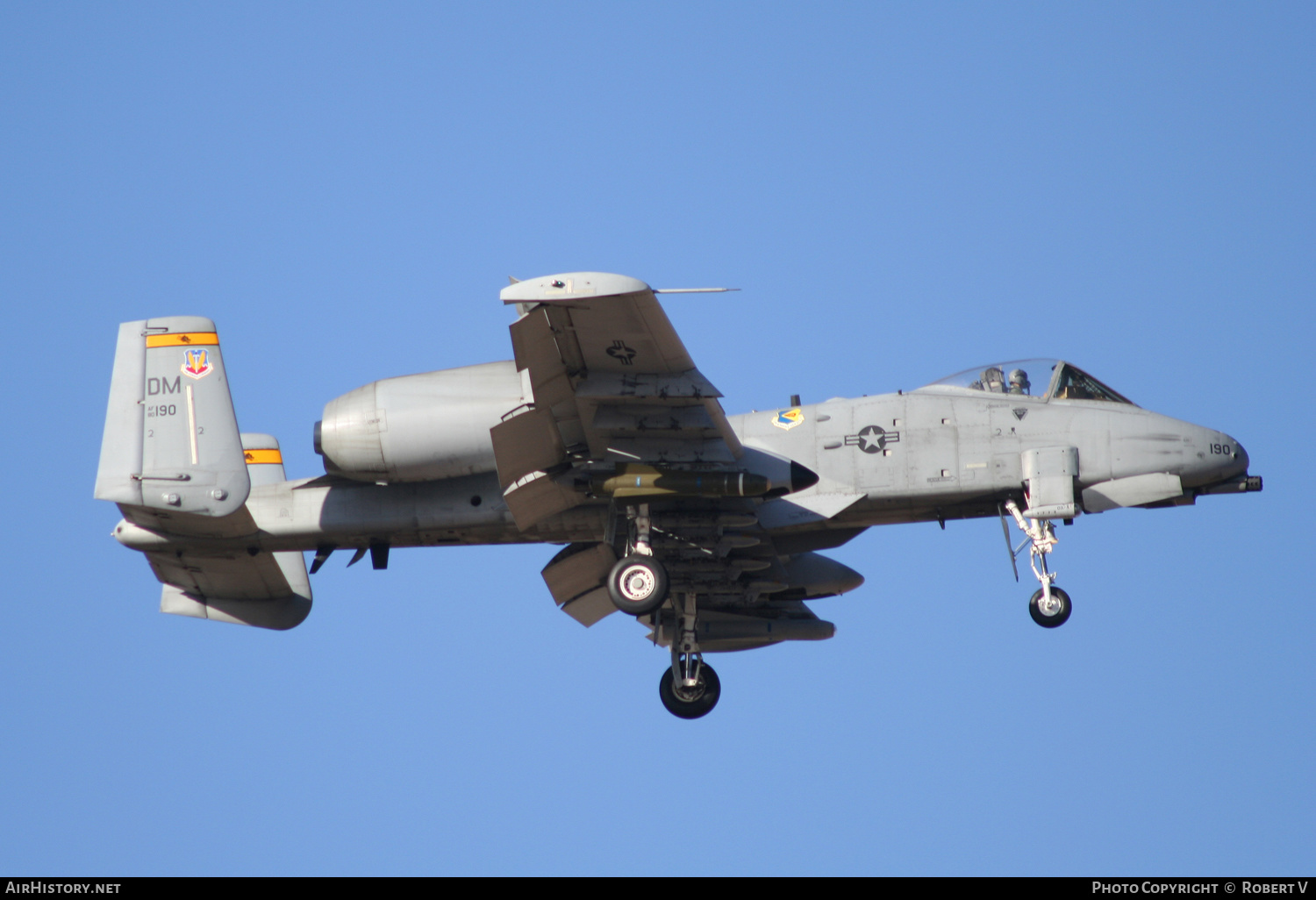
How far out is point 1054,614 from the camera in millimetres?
18875

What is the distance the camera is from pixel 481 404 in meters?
17.6

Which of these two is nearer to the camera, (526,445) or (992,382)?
(526,445)

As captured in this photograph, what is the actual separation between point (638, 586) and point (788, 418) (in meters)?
2.93

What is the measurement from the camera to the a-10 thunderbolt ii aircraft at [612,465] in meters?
17.5

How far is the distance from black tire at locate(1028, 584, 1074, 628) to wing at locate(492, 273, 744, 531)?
4372 millimetres

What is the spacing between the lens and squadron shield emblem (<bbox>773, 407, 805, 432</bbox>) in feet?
62.6

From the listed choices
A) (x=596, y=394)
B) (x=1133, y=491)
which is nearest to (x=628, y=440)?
(x=596, y=394)

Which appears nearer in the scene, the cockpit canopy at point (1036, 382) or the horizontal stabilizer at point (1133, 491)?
the horizontal stabilizer at point (1133, 491)

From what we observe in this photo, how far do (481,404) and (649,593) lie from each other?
10.3 feet

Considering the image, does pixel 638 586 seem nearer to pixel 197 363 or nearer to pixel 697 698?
pixel 697 698

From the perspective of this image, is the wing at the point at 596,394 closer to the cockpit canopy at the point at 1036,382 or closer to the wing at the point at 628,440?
the wing at the point at 628,440

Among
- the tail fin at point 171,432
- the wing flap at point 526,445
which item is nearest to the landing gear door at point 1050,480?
the wing flap at point 526,445

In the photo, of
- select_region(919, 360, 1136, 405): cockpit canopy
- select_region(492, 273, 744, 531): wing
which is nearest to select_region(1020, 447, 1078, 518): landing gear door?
select_region(919, 360, 1136, 405): cockpit canopy

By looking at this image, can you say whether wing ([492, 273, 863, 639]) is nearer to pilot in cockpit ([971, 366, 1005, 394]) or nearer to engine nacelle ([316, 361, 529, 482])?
engine nacelle ([316, 361, 529, 482])
